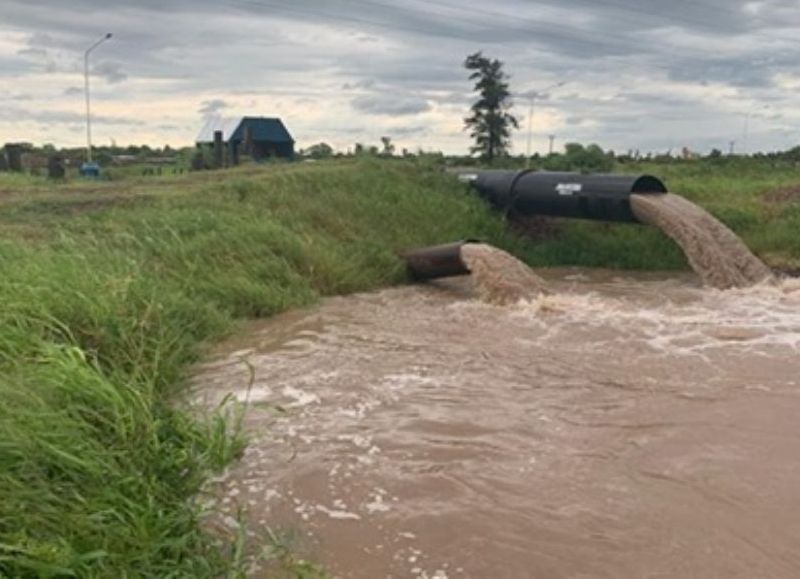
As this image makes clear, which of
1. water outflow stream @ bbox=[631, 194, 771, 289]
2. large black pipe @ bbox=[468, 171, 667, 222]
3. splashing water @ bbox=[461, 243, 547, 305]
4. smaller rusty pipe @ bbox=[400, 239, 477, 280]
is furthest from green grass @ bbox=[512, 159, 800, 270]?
splashing water @ bbox=[461, 243, 547, 305]

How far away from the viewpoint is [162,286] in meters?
8.87

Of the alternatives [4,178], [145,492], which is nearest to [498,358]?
[145,492]

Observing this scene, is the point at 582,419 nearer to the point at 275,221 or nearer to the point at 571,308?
the point at 571,308

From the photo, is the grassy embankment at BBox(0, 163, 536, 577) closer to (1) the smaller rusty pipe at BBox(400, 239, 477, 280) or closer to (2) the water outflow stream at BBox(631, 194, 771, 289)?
(1) the smaller rusty pipe at BBox(400, 239, 477, 280)

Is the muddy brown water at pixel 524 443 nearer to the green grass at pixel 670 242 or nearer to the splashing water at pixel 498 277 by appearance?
the splashing water at pixel 498 277

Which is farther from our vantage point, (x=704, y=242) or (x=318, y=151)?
(x=318, y=151)

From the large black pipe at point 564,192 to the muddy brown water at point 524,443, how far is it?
3540 millimetres

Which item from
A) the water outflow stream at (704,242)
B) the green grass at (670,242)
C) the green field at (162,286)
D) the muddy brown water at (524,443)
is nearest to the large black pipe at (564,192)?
the water outflow stream at (704,242)

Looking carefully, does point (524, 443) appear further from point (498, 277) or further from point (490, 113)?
point (490, 113)

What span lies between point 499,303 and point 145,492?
7017 mm

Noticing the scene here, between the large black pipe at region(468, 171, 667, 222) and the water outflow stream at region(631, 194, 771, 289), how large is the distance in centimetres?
30

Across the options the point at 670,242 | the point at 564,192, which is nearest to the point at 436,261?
the point at 564,192

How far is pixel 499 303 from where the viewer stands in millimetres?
10594

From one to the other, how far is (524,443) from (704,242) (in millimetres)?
7569
